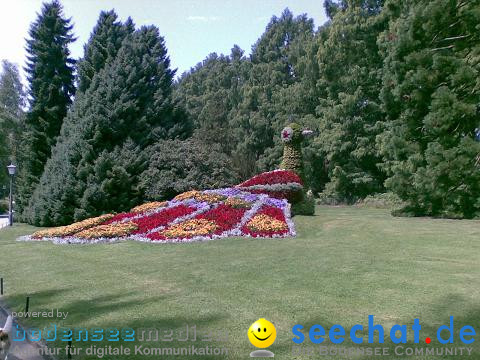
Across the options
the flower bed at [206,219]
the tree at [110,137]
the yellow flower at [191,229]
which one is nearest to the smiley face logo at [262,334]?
the flower bed at [206,219]

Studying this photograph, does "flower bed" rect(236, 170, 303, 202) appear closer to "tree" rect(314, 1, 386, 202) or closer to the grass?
the grass

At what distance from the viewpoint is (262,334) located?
15.3 ft

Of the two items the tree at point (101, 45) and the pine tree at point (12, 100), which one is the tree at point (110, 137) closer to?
the tree at point (101, 45)

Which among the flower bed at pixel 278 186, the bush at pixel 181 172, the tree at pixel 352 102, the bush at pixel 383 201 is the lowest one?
the bush at pixel 383 201

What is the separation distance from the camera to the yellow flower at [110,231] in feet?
42.8

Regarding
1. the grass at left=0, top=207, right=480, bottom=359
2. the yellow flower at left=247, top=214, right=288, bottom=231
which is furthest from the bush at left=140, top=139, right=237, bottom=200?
the grass at left=0, top=207, right=480, bottom=359

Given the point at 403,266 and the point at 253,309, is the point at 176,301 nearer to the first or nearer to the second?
the point at 253,309

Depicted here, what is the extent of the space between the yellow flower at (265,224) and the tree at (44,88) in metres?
20.0

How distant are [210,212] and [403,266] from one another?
7.54 metres

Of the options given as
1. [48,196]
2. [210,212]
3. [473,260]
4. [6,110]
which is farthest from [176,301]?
[6,110]

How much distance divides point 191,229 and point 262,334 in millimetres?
8395

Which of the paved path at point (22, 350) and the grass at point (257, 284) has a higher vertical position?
the grass at point (257, 284)

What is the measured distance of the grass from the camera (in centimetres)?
534

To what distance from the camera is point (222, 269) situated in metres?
8.27
